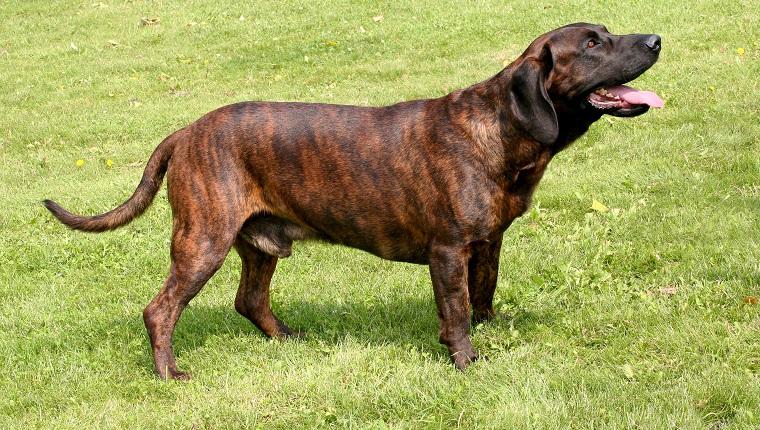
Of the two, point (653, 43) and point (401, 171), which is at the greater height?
point (653, 43)

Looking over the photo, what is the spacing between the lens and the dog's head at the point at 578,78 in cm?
452

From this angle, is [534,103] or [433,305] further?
[433,305]

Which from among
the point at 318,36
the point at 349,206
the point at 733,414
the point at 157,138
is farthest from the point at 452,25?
the point at 733,414

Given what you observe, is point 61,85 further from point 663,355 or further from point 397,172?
point 663,355

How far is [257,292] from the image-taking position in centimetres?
565

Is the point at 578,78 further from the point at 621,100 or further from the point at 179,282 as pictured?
the point at 179,282

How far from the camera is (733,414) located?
403 cm

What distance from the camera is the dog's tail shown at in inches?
211

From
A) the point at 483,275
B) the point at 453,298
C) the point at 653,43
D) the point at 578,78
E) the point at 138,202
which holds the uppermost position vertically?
the point at 653,43

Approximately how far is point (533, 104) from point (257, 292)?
7.61 ft

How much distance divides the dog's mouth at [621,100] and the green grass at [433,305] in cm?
133

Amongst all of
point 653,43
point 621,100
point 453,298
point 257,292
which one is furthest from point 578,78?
point 257,292

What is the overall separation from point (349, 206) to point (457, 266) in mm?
778

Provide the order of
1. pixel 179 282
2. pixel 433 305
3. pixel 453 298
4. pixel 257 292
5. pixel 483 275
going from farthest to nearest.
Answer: pixel 433 305
pixel 257 292
pixel 483 275
pixel 179 282
pixel 453 298
